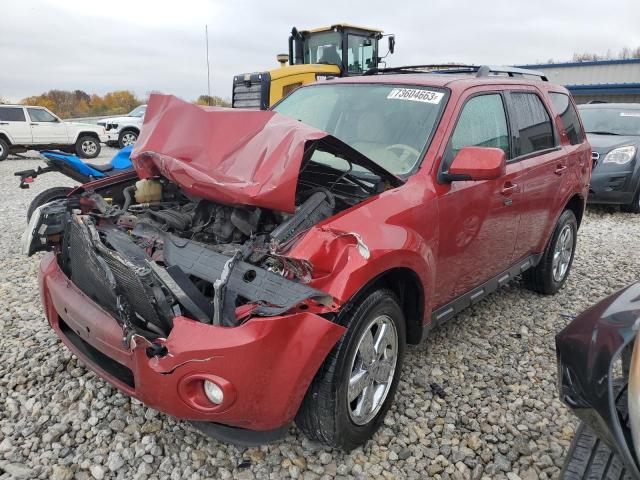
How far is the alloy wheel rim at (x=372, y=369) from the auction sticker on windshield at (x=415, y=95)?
1.47 meters

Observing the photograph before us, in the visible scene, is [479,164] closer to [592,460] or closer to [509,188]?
[509,188]

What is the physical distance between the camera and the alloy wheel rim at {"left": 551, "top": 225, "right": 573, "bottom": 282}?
14.9 ft

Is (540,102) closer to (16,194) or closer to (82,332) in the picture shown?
(82,332)

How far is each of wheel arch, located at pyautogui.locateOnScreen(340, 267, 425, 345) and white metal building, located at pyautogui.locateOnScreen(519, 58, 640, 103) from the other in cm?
2556

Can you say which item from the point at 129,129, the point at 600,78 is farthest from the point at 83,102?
the point at 600,78

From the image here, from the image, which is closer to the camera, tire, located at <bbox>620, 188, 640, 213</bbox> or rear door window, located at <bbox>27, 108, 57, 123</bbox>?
tire, located at <bbox>620, 188, 640, 213</bbox>

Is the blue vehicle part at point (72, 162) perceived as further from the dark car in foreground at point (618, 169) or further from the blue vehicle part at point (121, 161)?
the dark car in foreground at point (618, 169)

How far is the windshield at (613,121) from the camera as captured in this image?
8906 mm

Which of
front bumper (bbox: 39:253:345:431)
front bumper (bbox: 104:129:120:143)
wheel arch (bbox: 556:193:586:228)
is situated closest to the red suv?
front bumper (bbox: 39:253:345:431)

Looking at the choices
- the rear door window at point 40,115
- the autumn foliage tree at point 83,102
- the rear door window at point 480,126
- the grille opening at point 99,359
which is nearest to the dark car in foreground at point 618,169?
the rear door window at point 480,126

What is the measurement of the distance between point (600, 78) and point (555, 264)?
89.4ft

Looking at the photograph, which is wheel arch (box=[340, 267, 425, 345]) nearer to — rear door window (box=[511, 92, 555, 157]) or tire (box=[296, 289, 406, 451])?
tire (box=[296, 289, 406, 451])

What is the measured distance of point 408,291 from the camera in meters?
2.77

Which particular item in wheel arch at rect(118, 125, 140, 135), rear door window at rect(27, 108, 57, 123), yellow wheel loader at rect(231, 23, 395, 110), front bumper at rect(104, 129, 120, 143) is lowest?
front bumper at rect(104, 129, 120, 143)
